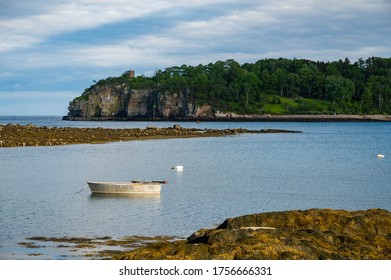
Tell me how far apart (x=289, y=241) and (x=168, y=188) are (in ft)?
85.8

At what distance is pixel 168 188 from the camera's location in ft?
130

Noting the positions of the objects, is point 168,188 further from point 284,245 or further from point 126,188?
point 284,245

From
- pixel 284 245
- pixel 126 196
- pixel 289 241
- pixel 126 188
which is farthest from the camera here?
pixel 126 188

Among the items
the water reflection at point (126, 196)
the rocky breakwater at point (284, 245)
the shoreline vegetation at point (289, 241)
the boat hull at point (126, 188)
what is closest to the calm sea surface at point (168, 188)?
the water reflection at point (126, 196)

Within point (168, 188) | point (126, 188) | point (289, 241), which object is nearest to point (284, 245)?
point (289, 241)

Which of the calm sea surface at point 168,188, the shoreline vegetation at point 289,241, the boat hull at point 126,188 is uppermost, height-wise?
the shoreline vegetation at point 289,241

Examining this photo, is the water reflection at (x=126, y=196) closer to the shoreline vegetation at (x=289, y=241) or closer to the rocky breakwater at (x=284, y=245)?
the shoreline vegetation at (x=289, y=241)

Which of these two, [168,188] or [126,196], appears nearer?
[126,196]

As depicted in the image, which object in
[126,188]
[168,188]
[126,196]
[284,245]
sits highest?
[284,245]

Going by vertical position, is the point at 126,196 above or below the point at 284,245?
below

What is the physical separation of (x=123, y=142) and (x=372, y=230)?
74.1 m

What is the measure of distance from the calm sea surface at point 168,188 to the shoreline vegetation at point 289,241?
6935 millimetres

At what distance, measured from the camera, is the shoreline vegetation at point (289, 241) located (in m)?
Result: 13.1

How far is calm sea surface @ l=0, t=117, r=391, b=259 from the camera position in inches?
1040
